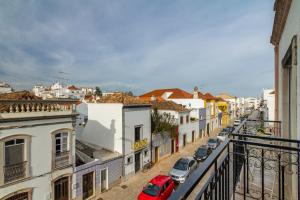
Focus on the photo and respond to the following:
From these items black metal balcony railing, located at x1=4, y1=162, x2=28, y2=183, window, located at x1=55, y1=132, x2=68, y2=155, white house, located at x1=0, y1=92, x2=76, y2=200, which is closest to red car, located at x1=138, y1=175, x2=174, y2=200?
white house, located at x1=0, y1=92, x2=76, y2=200

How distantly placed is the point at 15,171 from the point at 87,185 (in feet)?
14.7

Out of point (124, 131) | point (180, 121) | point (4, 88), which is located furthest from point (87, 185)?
point (180, 121)

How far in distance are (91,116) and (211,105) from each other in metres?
26.3

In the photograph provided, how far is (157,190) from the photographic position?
433 inches

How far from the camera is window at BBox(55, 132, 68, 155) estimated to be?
33.2ft

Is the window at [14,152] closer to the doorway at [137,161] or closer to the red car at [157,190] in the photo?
the red car at [157,190]

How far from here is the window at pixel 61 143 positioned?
10.1m

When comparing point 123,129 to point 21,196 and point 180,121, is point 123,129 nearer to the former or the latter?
point 21,196

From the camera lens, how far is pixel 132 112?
50.3 ft

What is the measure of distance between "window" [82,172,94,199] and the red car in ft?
10.4

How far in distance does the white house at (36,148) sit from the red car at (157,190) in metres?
4.06

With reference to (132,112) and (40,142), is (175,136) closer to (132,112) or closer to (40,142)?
(132,112)

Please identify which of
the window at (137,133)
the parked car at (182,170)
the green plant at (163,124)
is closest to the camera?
the parked car at (182,170)

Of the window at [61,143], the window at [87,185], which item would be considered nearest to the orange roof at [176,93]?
the window at [87,185]
